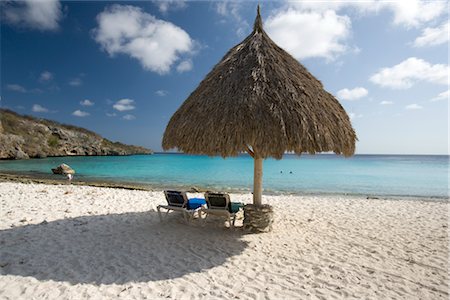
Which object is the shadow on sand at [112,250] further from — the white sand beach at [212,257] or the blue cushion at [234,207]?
the blue cushion at [234,207]

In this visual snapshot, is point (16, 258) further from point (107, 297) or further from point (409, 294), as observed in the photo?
point (409, 294)

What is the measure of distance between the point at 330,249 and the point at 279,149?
194 cm

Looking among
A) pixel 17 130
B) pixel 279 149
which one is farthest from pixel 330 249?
pixel 17 130

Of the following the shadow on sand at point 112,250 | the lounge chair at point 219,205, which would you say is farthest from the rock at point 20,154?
the lounge chair at point 219,205

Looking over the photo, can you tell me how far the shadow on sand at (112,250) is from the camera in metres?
3.56

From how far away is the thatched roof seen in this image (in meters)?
4.53

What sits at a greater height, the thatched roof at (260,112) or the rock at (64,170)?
the thatched roof at (260,112)

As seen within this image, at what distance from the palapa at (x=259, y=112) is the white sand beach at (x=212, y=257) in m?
1.44

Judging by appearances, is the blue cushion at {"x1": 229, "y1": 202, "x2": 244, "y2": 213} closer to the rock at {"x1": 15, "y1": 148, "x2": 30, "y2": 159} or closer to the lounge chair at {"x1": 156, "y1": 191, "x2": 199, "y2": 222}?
the lounge chair at {"x1": 156, "y1": 191, "x2": 199, "y2": 222}

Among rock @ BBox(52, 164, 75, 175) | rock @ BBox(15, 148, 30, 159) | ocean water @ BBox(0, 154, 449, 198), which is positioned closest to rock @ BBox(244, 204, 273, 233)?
ocean water @ BBox(0, 154, 449, 198)

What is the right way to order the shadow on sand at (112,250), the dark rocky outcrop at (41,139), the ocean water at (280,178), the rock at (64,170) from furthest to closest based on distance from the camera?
the dark rocky outcrop at (41,139)
the rock at (64,170)
the ocean water at (280,178)
the shadow on sand at (112,250)

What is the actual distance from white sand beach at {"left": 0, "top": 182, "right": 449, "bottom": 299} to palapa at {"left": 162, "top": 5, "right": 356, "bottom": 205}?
1443mm

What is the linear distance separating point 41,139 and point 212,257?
59470 millimetres

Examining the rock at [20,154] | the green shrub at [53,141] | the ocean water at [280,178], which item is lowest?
the ocean water at [280,178]
